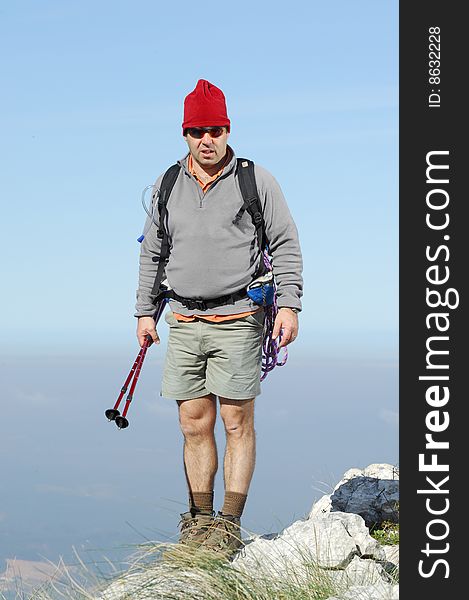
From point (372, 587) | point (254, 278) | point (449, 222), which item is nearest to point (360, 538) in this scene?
point (372, 587)

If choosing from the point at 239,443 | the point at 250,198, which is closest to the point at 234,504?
the point at 239,443

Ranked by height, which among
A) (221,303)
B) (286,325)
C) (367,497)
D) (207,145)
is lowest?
(367,497)

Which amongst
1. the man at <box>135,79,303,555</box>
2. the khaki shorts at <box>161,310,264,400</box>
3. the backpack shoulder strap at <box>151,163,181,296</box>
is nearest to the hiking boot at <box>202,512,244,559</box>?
the man at <box>135,79,303,555</box>

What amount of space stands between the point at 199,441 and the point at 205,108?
7.14 feet

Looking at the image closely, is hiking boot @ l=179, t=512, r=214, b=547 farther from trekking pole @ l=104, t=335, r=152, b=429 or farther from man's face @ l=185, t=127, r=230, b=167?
man's face @ l=185, t=127, r=230, b=167

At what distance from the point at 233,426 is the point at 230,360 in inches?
17.9

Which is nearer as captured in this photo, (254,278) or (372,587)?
(372,587)

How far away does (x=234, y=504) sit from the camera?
253 inches

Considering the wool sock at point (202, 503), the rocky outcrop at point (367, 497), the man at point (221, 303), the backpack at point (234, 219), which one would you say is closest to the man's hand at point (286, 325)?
the man at point (221, 303)

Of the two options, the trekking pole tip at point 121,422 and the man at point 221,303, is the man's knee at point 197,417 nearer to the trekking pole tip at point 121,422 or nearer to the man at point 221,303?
the man at point 221,303

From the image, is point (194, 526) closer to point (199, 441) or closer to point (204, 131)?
point (199, 441)

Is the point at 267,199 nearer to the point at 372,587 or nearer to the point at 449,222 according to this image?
the point at 449,222

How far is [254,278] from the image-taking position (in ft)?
20.8

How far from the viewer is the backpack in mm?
6285
